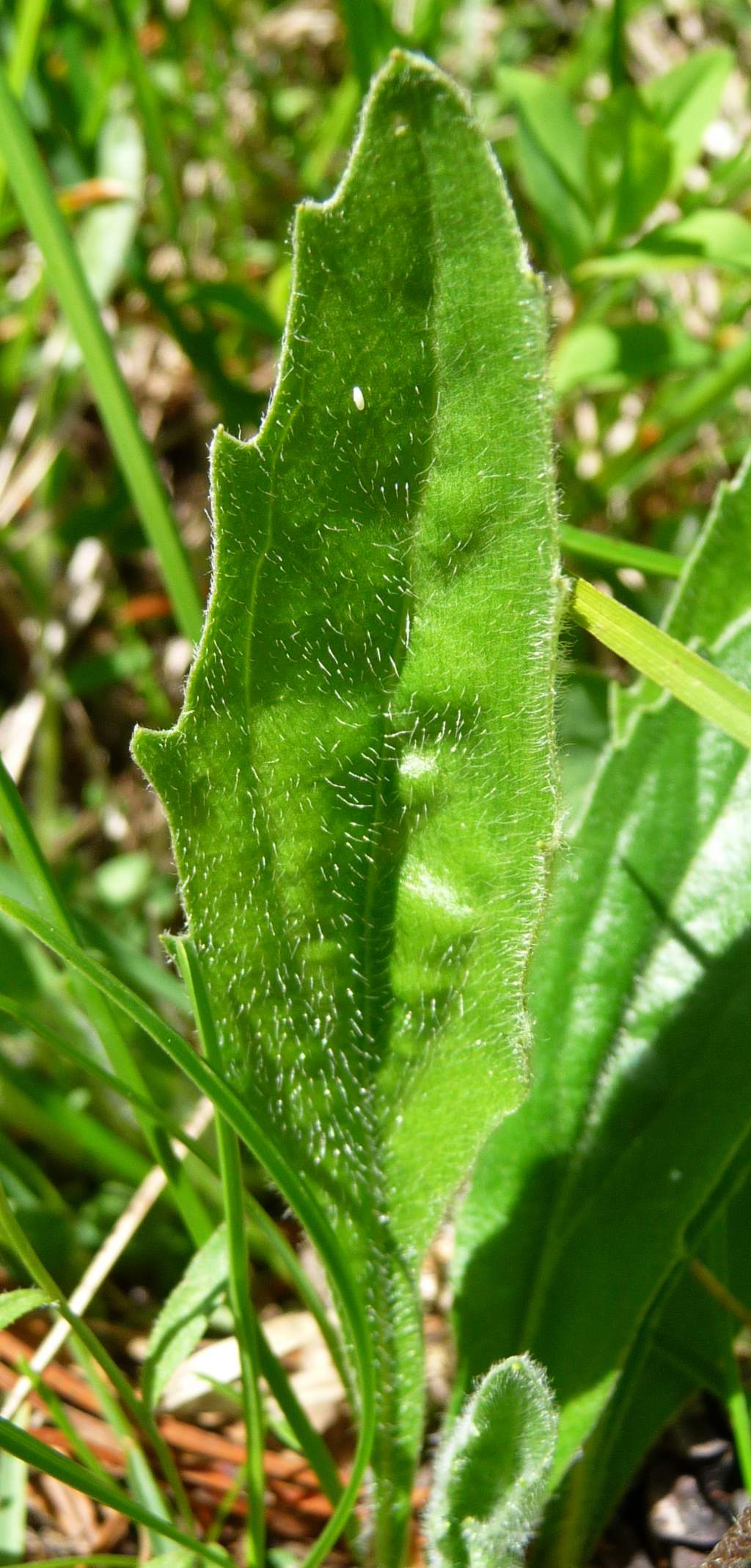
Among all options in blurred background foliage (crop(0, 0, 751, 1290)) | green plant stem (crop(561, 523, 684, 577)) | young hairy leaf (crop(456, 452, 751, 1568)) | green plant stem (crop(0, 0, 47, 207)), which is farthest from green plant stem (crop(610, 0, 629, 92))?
young hairy leaf (crop(456, 452, 751, 1568))

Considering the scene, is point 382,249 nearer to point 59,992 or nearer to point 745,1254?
point 745,1254

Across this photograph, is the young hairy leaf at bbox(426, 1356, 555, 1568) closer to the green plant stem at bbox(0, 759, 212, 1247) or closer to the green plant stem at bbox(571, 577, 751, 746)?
the green plant stem at bbox(0, 759, 212, 1247)

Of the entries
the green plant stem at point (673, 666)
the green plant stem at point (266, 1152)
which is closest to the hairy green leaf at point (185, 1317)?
the green plant stem at point (266, 1152)

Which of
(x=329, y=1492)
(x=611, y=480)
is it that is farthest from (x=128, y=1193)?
(x=611, y=480)

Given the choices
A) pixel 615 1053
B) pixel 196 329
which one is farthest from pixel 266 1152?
pixel 196 329

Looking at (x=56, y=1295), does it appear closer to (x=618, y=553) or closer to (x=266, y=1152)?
(x=266, y=1152)

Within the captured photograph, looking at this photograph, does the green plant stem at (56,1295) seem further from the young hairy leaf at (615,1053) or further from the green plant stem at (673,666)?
the green plant stem at (673,666)
